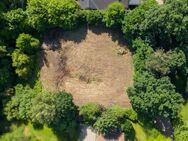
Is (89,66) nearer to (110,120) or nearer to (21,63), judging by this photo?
(110,120)

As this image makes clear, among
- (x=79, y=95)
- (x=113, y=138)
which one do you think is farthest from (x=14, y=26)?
(x=113, y=138)

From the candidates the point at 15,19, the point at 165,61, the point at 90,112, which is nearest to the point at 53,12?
the point at 15,19

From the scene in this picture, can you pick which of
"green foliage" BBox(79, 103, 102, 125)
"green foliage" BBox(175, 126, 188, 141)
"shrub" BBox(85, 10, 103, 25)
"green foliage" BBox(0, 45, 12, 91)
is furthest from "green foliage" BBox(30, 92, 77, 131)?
"green foliage" BBox(175, 126, 188, 141)

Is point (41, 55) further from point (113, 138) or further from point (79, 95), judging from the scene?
point (113, 138)

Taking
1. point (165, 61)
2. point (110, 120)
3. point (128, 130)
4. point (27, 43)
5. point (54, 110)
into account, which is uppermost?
point (27, 43)

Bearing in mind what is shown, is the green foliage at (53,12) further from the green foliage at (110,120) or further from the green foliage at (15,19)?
the green foliage at (110,120)

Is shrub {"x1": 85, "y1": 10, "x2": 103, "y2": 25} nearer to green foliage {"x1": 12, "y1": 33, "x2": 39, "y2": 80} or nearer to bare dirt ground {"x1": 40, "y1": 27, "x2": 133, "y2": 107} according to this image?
bare dirt ground {"x1": 40, "y1": 27, "x2": 133, "y2": 107}

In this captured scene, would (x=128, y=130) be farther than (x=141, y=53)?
Yes
